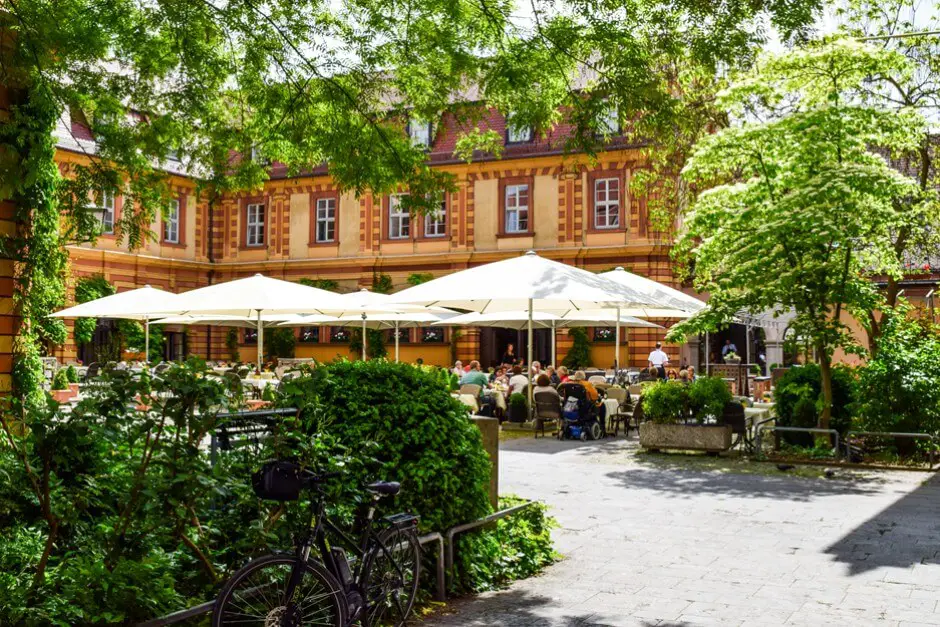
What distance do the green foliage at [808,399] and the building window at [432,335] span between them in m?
23.0

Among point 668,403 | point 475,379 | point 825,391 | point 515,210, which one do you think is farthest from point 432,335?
point 825,391

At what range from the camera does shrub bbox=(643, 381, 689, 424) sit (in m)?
14.4

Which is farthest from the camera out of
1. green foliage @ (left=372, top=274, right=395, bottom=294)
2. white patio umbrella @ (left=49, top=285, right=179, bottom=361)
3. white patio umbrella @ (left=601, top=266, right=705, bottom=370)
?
green foliage @ (left=372, top=274, right=395, bottom=294)

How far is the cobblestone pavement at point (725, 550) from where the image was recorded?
5926mm

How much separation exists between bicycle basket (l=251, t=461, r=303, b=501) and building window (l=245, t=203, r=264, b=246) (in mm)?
38068

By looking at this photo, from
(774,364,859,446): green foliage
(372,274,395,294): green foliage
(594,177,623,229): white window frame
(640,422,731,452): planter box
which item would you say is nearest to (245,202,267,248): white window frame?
(372,274,395,294): green foliage

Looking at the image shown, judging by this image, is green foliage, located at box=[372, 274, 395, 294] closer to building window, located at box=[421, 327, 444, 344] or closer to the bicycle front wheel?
building window, located at box=[421, 327, 444, 344]

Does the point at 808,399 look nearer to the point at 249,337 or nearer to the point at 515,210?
the point at 515,210

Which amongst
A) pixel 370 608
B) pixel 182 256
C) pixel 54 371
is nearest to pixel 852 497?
pixel 370 608

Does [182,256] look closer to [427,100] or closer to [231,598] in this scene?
[427,100]

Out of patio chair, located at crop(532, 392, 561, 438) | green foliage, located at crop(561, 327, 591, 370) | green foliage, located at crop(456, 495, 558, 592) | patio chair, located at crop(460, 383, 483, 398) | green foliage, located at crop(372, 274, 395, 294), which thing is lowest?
green foliage, located at crop(456, 495, 558, 592)

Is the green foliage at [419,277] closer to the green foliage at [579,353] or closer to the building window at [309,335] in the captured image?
the building window at [309,335]

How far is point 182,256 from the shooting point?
40.4m

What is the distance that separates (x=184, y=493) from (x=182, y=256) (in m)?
37.6
